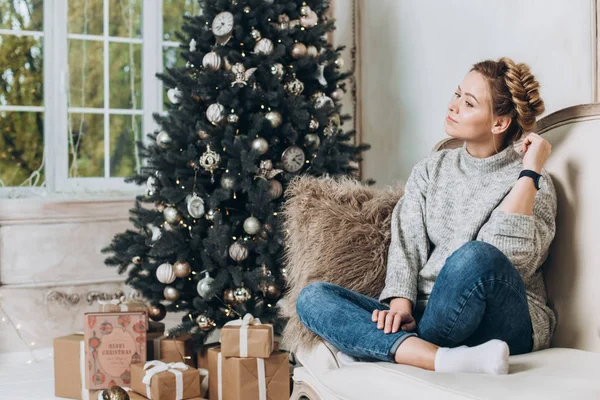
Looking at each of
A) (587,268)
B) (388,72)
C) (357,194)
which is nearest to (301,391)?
(357,194)

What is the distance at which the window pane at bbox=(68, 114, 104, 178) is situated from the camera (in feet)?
11.7

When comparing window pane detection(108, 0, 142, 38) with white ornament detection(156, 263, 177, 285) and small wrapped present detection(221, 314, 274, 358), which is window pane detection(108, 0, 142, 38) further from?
small wrapped present detection(221, 314, 274, 358)

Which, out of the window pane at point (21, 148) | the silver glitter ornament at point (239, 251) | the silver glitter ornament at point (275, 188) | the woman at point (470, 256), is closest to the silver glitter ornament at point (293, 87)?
the silver glitter ornament at point (275, 188)

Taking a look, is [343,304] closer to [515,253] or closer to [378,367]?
[378,367]

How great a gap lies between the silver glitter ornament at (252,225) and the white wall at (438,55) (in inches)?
41.6

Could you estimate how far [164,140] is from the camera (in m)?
2.72

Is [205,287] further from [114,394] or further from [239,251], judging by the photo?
[114,394]

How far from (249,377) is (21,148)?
1.85 meters

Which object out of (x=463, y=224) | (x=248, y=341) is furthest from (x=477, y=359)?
(x=248, y=341)

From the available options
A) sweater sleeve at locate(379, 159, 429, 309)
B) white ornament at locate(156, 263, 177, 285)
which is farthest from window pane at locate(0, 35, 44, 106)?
sweater sleeve at locate(379, 159, 429, 309)

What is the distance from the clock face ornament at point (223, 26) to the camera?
105 inches

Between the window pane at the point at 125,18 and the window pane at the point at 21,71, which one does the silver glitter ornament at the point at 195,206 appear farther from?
the window pane at the point at 125,18

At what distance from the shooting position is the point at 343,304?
5.67 feet

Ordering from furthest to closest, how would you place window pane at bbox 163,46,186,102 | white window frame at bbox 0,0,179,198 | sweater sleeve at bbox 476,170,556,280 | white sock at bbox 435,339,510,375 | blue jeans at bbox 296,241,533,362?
window pane at bbox 163,46,186,102 → white window frame at bbox 0,0,179,198 → sweater sleeve at bbox 476,170,556,280 → blue jeans at bbox 296,241,533,362 → white sock at bbox 435,339,510,375
